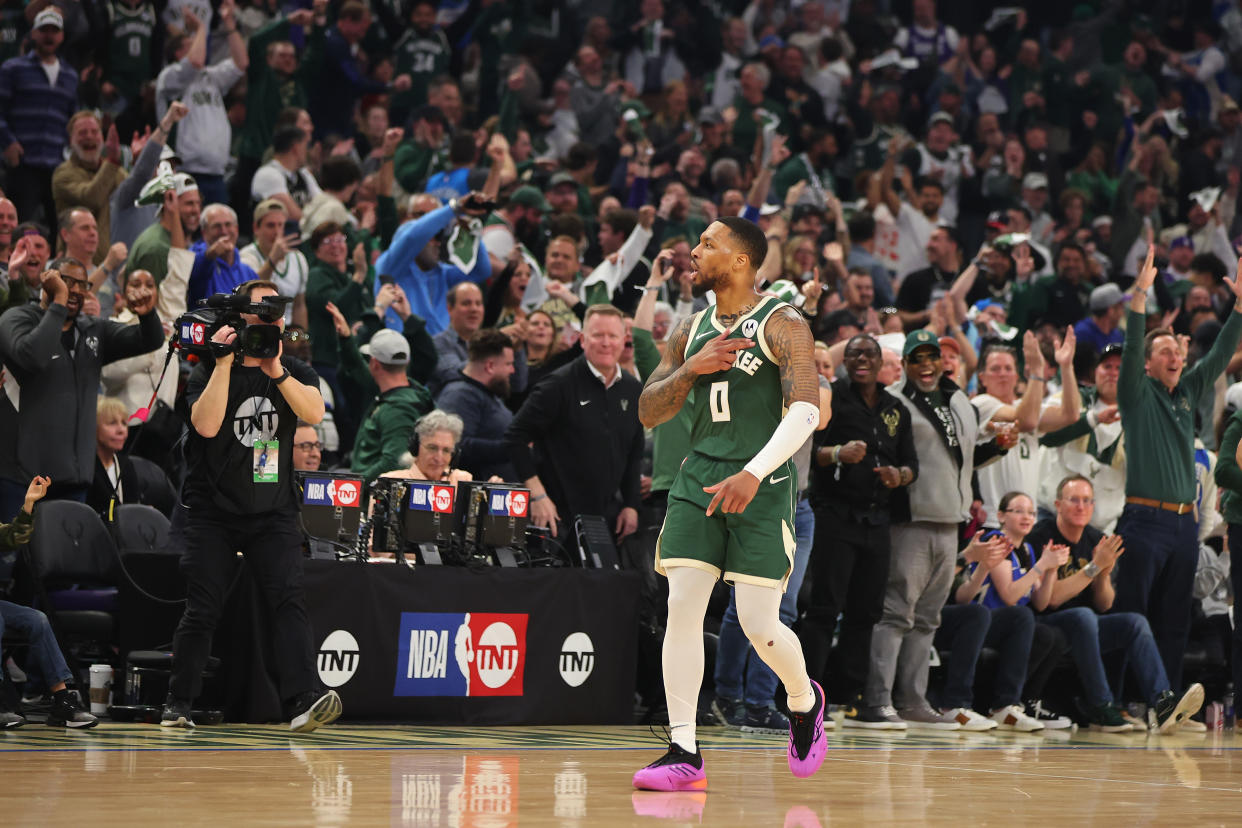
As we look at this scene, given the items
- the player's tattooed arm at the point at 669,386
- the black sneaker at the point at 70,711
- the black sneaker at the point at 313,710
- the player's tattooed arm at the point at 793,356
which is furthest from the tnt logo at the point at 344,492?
the player's tattooed arm at the point at 793,356

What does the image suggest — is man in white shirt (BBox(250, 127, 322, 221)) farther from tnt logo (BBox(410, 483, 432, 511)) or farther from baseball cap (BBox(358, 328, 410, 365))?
tnt logo (BBox(410, 483, 432, 511))

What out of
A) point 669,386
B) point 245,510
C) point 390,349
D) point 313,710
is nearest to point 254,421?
point 245,510

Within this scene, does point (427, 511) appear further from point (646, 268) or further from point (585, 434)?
point (646, 268)

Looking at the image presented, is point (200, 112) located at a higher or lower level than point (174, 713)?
higher

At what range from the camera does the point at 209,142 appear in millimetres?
13953

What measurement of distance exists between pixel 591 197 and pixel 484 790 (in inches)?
448

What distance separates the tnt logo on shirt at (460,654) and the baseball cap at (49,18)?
6.71 meters

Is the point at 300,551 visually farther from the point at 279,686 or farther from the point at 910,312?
the point at 910,312

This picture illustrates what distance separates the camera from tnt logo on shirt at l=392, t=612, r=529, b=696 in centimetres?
939

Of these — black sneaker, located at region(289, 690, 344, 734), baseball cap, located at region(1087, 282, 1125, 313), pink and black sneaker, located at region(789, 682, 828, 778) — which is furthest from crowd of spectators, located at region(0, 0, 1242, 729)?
pink and black sneaker, located at region(789, 682, 828, 778)

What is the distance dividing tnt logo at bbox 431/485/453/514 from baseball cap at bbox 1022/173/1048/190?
40.7ft

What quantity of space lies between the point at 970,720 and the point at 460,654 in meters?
3.33

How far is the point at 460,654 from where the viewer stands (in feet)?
31.4

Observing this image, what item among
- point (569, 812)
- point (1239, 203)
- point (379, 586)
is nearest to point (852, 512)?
point (379, 586)
